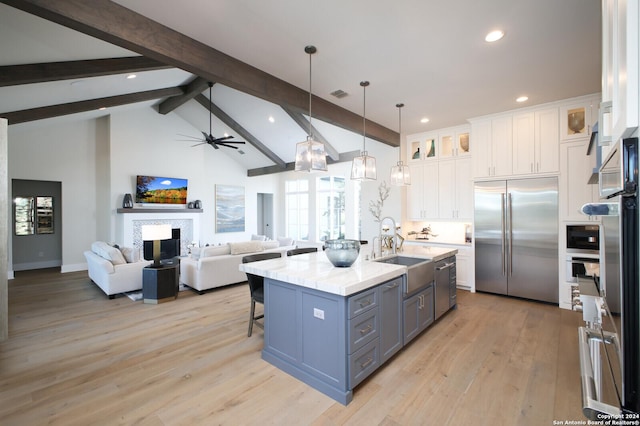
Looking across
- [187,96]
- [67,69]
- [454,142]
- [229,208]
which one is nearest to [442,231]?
[454,142]

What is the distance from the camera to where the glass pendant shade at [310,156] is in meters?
2.94

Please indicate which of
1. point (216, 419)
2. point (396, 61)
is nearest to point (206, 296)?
point (216, 419)

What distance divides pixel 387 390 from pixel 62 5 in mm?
3576

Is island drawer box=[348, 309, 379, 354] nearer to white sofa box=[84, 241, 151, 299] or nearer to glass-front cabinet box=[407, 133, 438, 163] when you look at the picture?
glass-front cabinet box=[407, 133, 438, 163]

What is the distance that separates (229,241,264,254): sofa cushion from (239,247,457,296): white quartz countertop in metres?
2.50

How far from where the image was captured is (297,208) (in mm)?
10125

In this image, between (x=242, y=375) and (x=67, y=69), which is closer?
(x=242, y=375)

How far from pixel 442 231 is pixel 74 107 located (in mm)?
7326

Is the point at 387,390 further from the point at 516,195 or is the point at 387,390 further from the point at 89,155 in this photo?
the point at 89,155

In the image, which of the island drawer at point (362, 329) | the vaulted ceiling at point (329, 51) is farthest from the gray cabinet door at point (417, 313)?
the vaulted ceiling at point (329, 51)

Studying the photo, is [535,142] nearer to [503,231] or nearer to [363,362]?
[503,231]

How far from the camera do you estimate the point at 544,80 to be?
11.4 ft

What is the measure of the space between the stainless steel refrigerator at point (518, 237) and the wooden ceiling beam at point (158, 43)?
339 centimetres

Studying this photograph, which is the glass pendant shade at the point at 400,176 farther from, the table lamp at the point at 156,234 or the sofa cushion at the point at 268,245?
the table lamp at the point at 156,234
